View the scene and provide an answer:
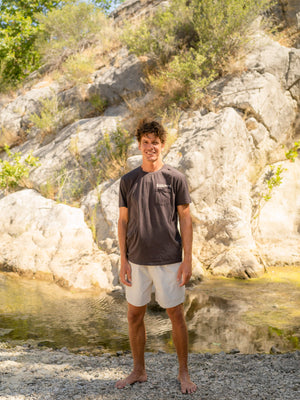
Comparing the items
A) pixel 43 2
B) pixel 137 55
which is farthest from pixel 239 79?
pixel 43 2

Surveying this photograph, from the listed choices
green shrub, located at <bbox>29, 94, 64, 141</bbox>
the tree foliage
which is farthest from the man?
the tree foliage

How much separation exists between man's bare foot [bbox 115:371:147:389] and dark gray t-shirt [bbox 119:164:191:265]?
1.00 m

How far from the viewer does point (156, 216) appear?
2930mm

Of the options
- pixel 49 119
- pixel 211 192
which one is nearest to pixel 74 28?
pixel 49 119

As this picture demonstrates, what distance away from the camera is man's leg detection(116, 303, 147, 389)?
3.04 meters

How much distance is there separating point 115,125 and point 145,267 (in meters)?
7.38

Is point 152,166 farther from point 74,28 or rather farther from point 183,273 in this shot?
point 74,28

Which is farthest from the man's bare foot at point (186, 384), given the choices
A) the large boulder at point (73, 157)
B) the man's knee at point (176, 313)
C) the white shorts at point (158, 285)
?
the large boulder at point (73, 157)

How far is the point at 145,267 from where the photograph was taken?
2.96m

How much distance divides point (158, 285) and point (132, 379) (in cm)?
88

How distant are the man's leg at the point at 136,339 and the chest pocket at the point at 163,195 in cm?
89

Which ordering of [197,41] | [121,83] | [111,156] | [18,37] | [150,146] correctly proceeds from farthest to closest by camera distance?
[18,37], [121,83], [197,41], [111,156], [150,146]

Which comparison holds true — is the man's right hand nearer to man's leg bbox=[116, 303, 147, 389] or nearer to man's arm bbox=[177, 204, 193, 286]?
man's leg bbox=[116, 303, 147, 389]

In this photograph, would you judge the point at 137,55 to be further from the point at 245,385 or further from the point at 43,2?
the point at 245,385
